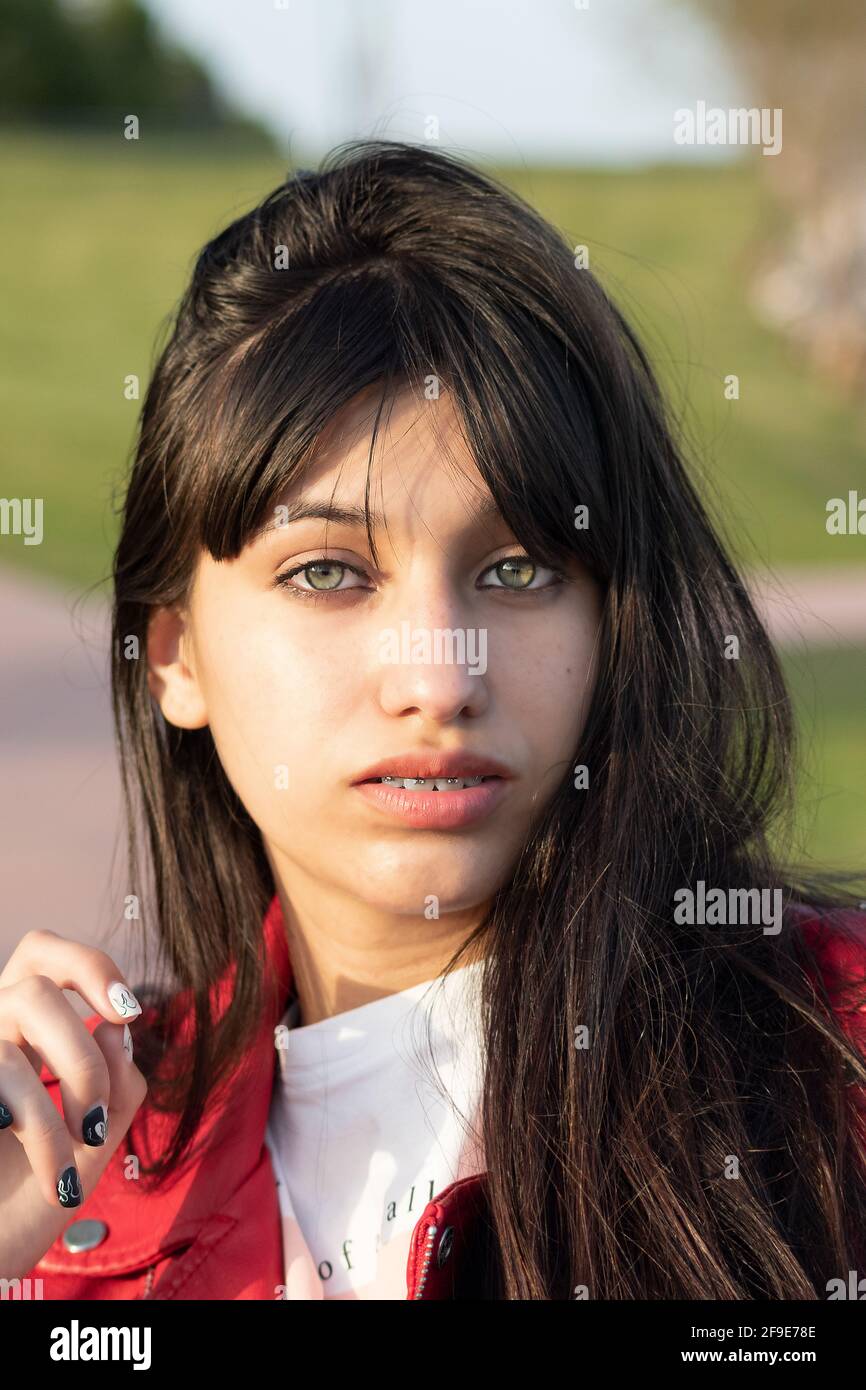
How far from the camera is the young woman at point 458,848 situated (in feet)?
6.21

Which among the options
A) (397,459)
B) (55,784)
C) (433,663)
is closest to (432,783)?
(433,663)

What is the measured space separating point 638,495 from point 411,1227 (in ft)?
3.31

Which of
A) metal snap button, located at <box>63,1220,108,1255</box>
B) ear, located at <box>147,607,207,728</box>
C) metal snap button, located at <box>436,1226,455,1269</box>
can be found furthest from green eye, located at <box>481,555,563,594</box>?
metal snap button, located at <box>63,1220,108,1255</box>

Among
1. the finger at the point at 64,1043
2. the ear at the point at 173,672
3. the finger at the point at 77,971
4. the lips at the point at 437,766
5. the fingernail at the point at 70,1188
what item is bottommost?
the fingernail at the point at 70,1188

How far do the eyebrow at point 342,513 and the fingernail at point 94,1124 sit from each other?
2.53ft

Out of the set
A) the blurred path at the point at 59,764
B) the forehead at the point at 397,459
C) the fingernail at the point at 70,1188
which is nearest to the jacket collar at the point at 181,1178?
the fingernail at the point at 70,1188

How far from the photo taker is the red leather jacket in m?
1.95

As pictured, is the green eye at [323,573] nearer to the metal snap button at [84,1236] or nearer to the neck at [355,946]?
the neck at [355,946]

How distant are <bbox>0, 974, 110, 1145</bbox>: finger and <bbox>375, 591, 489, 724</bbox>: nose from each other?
0.55m

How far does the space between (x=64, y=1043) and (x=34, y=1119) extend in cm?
10

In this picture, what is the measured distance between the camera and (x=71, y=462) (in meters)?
12.7

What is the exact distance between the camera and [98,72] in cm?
2042

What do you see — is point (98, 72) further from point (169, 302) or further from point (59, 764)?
point (59, 764)

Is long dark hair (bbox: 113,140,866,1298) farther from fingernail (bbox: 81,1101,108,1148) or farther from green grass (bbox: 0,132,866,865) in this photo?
green grass (bbox: 0,132,866,865)
